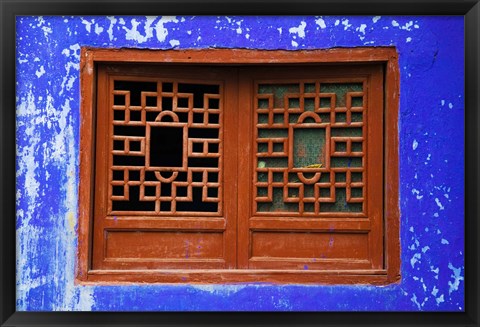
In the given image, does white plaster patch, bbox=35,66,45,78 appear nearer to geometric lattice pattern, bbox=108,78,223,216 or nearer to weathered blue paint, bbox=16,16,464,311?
weathered blue paint, bbox=16,16,464,311

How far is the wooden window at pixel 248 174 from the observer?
195 inches

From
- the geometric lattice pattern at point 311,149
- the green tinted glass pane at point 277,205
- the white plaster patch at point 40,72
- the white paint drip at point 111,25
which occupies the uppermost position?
the white paint drip at point 111,25

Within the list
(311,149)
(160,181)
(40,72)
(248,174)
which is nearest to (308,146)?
(311,149)

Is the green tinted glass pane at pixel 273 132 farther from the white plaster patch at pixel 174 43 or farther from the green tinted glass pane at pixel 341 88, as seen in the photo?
the white plaster patch at pixel 174 43

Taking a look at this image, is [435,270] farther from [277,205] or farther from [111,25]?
[111,25]

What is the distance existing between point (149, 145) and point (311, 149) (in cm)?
118

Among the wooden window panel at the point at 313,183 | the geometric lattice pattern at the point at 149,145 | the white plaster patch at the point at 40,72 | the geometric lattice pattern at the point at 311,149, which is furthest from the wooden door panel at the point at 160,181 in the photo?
the white plaster patch at the point at 40,72

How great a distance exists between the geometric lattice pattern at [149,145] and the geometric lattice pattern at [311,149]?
13.5 inches

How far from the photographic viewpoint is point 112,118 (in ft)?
16.4

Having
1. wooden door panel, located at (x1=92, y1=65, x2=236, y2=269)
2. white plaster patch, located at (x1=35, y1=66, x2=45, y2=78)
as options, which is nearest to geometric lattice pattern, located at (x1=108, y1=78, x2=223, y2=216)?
wooden door panel, located at (x1=92, y1=65, x2=236, y2=269)

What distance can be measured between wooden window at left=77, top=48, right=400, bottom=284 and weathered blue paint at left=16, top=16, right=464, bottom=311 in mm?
144

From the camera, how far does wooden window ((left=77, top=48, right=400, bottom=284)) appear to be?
495 cm

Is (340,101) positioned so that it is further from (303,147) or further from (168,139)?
(168,139)
